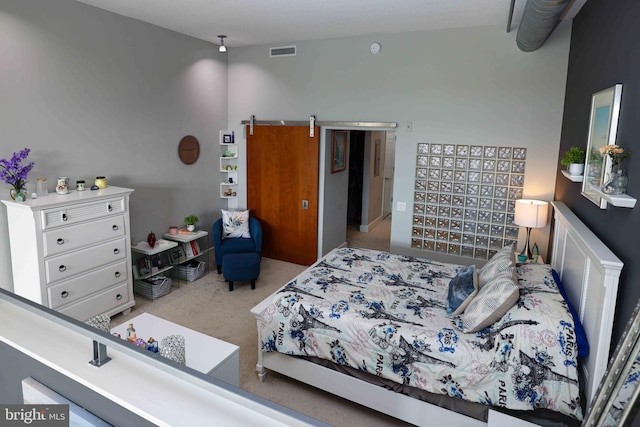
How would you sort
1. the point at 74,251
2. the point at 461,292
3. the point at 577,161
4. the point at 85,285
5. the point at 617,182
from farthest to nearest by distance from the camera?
1. the point at 85,285
2. the point at 74,251
3. the point at 577,161
4. the point at 461,292
5. the point at 617,182

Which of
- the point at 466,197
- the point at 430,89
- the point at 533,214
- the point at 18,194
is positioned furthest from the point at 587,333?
the point at 18,194

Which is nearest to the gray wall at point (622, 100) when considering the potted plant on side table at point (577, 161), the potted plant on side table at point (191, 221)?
the potted plant on side table at point (577, 161)

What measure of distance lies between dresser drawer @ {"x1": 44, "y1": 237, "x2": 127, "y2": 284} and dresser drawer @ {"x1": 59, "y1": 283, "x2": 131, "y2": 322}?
286mm

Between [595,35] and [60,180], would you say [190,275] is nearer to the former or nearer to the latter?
[60,180]

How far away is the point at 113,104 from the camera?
4.57 metres

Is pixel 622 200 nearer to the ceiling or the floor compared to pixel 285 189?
nearer to the ceiling

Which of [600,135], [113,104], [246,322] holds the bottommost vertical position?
[246,322]

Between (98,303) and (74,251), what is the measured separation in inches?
23.1

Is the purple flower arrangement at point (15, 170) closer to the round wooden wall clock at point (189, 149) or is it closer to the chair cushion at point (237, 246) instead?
the round wooden wall clock at point (189, 149)

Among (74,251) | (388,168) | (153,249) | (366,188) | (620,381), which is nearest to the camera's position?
(620,381)

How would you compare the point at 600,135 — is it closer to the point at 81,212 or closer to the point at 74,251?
the point at 81,212

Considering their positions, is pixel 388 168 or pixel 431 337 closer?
pixel 431 337

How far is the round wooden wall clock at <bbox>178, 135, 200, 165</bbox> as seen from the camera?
5.51 metres

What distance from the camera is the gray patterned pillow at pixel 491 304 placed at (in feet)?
8.77
